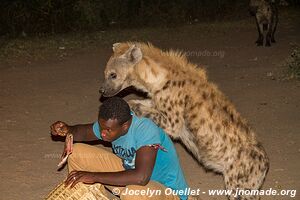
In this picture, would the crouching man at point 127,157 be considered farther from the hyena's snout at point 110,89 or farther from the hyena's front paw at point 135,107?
the hyena's snout at point 110,89

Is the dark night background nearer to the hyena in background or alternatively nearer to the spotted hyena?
the hyena in background

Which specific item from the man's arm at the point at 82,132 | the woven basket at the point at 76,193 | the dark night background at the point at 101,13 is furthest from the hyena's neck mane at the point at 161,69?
the dark night background at the point at 101,13

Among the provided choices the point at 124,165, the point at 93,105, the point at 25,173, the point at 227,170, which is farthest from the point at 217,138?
the point at 93,105

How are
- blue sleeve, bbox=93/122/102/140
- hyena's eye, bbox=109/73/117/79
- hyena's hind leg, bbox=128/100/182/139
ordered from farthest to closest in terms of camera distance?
1. hyena's eye, bbox=109/73/117/79
2. hyena's hind leg, bbox=128/100/182/139
3. blue sleeve, bbox=93/122/102/140

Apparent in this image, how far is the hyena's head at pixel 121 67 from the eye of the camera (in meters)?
3.49

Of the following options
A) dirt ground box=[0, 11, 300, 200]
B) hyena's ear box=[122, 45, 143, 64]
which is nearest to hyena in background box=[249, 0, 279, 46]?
dirt ground box=[0, 11, 300, 200]

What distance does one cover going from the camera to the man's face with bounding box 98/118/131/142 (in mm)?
2314

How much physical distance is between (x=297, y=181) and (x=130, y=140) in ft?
4.54

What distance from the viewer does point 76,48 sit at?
26.5ft

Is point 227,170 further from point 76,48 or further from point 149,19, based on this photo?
point 149,19

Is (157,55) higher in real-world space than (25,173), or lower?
higher

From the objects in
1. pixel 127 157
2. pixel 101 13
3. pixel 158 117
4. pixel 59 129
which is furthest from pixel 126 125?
pixel 101 13

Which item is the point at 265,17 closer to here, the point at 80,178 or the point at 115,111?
the point at 115,111

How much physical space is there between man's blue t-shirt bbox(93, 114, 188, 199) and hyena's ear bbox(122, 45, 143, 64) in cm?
95
